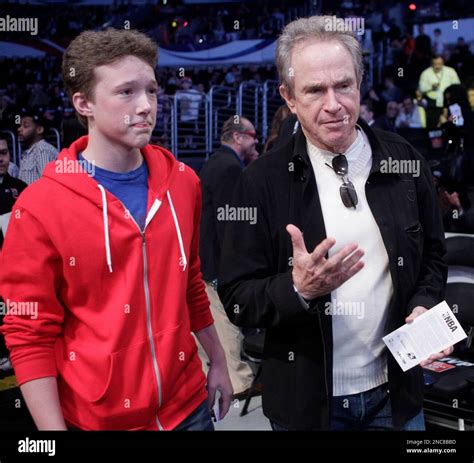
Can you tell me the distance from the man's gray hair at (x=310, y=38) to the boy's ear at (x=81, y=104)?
0.52 meters

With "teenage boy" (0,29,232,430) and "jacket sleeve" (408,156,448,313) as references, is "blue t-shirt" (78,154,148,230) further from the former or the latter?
"jacket sleeve" (408,156,448,313)

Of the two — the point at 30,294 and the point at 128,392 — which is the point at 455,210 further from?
the point at 30,294

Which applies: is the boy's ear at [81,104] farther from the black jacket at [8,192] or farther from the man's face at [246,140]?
the man's face at [246,140]

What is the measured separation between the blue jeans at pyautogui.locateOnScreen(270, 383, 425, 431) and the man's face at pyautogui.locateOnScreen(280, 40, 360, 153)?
62 cm

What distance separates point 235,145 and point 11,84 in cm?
626

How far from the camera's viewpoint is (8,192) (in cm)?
519

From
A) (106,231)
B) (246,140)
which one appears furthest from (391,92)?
(106,231)

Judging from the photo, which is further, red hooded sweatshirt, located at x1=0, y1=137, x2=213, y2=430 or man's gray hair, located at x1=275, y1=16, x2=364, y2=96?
man's gray hair, located at x1=275, y1=16, x2=364, y2=96

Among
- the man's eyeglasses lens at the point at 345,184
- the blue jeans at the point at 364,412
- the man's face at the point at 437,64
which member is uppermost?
the man's face at the point at 437,64

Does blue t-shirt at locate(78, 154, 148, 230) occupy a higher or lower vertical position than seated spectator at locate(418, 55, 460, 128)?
lower

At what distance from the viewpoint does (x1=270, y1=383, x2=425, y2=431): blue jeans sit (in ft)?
5.91

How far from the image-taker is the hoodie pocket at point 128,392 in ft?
5.24

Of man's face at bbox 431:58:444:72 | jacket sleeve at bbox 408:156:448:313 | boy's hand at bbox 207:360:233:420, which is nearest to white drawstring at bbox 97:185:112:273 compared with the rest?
boy's hand at bbox 207:360:233:420

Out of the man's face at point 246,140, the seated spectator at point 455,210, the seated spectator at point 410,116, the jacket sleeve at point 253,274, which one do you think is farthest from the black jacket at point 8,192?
the seated spectator at point 410,116
